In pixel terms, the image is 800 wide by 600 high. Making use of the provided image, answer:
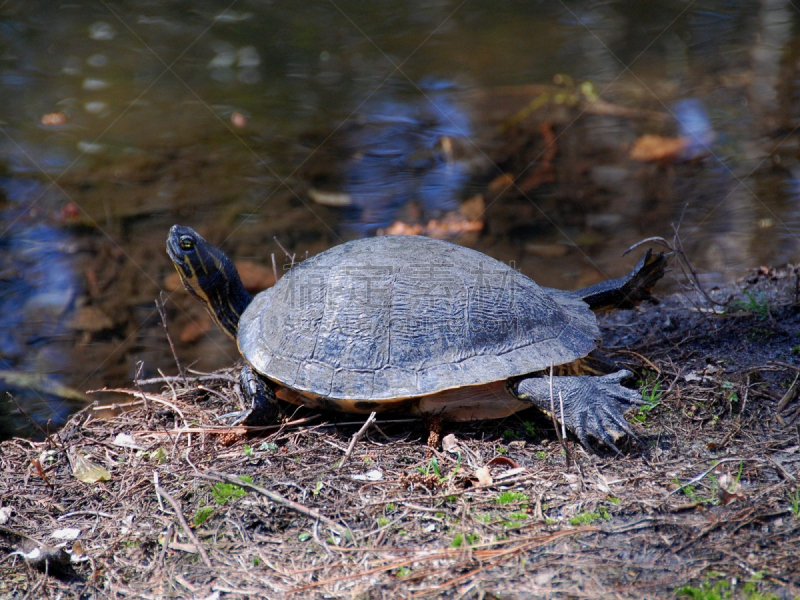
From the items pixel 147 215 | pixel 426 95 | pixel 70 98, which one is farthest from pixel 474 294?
pixel 70 98

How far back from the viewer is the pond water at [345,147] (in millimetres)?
7371

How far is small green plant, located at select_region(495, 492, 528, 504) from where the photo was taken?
3.06 meters

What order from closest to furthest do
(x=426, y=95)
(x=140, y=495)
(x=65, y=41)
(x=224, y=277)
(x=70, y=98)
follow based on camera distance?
1. (x=140, y=495)
2. (x=224, y=277)
3. (x=70, y=98)
4. (x=426, y=95)
5. (x=65, y=41)

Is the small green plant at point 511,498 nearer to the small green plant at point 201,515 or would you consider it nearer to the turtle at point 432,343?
the turtle at point 432,343

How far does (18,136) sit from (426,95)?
753 cm

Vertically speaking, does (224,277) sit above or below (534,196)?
above

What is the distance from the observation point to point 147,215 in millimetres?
8477

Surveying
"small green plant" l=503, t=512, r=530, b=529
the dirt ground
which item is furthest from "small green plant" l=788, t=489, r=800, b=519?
"small green plant" l=503, t=512, r=530, b=529

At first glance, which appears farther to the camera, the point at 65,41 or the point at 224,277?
the point at 65,41

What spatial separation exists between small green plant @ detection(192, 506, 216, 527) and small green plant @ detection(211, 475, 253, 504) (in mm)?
71

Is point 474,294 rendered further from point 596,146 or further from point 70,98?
point 70,98

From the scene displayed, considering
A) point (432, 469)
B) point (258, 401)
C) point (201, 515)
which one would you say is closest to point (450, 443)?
point (432, 469)

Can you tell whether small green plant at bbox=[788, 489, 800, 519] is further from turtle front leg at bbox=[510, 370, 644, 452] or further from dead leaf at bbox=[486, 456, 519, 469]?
dead leaf at bbox=[486, 456, 519, 469]

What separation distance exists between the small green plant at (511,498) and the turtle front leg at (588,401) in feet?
1.90
